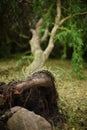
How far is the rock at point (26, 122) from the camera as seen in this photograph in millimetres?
3213

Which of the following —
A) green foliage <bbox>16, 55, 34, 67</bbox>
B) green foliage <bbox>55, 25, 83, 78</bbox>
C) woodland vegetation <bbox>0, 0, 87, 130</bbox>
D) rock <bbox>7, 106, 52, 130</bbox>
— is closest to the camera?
rock <bbox>7, 106, 52, 130</bbox>

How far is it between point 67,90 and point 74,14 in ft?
5.00

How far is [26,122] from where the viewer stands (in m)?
3.25

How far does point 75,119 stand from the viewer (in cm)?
423

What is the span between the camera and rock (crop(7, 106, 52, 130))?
3213 mm

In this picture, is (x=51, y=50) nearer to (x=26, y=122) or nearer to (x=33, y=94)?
(x=33, y=94)

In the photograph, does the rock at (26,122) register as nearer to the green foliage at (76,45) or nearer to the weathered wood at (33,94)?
the weathered wood at (33,94)

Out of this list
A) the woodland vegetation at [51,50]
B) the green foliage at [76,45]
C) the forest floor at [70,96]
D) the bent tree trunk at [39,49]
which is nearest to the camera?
the forest floor at [70,96]

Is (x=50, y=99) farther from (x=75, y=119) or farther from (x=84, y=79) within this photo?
(x=84, y=79)

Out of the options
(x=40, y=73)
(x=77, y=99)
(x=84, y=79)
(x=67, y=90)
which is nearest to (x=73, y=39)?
(x=84, y=79)

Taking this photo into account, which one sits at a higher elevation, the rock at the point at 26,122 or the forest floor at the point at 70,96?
the rock at the point at 26,122

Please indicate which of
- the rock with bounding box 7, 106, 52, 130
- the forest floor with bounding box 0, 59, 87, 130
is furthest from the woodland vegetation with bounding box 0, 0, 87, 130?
the rock with bounding box 7, 106, 52, 130

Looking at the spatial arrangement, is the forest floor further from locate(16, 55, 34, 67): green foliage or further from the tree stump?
the tree stump

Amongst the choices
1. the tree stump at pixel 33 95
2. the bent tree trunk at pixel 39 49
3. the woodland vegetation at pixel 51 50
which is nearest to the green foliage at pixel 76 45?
the woodland vegetation at pixel 51 50
